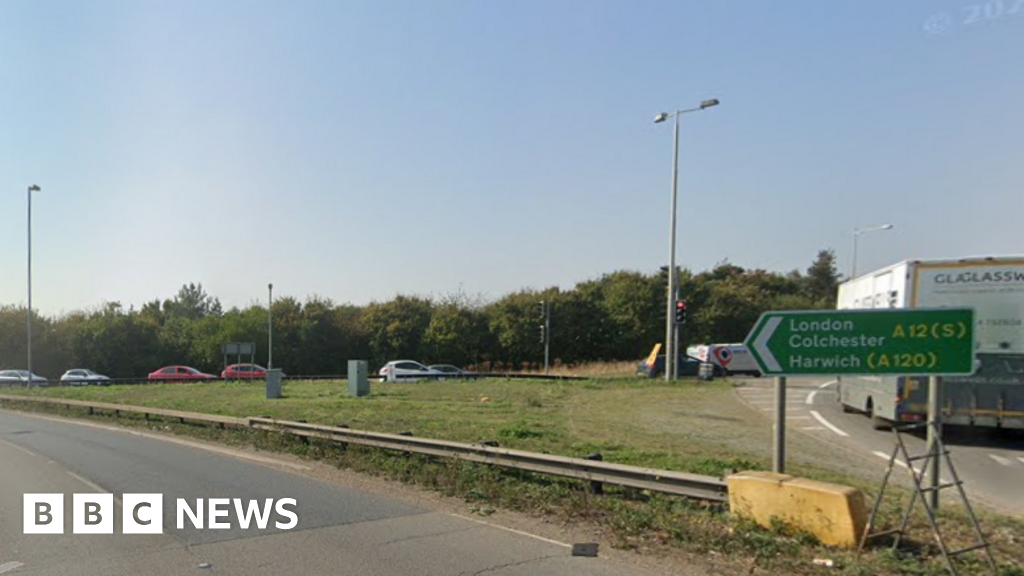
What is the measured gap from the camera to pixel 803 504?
6.78m

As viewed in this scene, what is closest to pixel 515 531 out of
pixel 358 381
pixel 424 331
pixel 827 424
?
pixel 827 424

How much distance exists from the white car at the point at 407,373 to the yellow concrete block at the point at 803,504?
35.3 m

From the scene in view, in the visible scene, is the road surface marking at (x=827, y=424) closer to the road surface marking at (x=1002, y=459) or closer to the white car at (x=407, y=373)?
the road surface marking at (x=1002, y=459)

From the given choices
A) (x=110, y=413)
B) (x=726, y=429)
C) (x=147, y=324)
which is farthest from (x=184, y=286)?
(x=726, y=429)

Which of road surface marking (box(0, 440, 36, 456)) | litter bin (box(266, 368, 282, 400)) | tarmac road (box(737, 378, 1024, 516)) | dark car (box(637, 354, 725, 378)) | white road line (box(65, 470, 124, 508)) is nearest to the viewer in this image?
white road line (box(65, 470, 124, 508))

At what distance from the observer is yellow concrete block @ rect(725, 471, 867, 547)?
6453 millimetres

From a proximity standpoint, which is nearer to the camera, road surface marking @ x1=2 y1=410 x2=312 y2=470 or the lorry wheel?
road surface marking @ x1=2 y1=410 x2=312 y2=470

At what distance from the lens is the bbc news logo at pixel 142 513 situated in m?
7.84

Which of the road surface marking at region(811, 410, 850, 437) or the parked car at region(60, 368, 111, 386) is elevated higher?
the road surface marking at region(811, 410, 850, 437)

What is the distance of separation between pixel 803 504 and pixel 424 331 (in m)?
61.0

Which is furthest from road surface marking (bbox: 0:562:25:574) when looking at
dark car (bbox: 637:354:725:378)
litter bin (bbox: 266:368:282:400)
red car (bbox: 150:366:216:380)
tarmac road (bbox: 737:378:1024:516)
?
red car (bbox: 150:366:216:380)

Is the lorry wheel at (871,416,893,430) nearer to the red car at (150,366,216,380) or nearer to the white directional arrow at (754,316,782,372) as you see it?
the white directional arrow at (754,316,782,372)

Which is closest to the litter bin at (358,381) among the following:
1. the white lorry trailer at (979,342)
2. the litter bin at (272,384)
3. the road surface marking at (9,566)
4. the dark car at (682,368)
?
the litter bin at (272,384)

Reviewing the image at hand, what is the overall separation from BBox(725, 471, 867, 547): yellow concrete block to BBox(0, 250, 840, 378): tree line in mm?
56249
